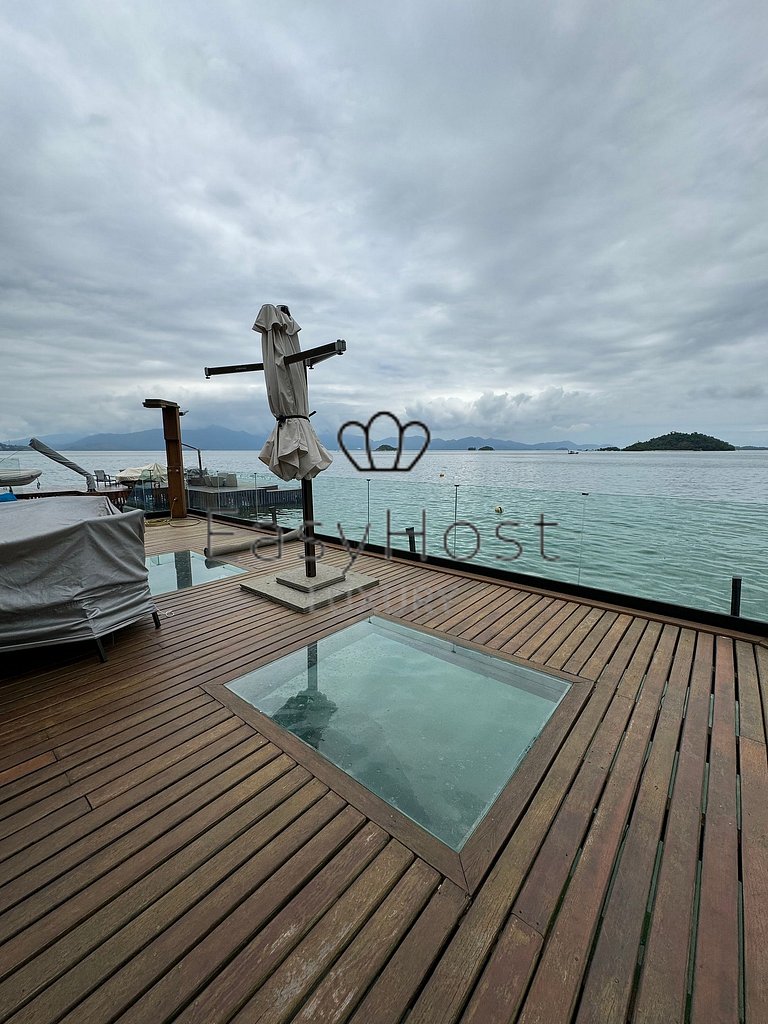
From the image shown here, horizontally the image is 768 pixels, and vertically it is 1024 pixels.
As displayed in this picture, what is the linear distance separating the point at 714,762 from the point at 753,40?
6496 millimetres

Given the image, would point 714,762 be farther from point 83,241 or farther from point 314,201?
point 83,241

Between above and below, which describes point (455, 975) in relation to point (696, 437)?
below

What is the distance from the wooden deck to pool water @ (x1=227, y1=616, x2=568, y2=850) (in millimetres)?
112

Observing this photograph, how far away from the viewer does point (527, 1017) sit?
3.14ft

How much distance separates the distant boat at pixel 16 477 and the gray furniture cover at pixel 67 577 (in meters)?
6.71

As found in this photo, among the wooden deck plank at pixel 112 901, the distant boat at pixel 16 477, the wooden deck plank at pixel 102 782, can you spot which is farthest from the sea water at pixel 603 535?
the distant boat at pixel 16 477

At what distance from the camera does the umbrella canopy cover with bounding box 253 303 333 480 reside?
3377mm

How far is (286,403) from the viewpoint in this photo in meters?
3.47

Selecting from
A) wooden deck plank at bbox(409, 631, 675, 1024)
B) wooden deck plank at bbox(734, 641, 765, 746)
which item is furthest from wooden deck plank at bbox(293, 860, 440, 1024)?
wooden deck plank at bbox(734, 641, 765, 746)

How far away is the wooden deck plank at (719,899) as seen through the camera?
3.29 ft

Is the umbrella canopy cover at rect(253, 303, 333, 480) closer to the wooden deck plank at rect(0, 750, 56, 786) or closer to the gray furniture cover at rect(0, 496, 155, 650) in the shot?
the gray furniture cover at rect(0, 496, 155, 650)

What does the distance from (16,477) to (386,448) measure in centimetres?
917

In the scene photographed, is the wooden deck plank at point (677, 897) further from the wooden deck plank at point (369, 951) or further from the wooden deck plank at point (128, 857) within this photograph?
the wooden deck plank at point (128, 857)

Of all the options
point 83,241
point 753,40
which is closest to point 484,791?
point 753,40
